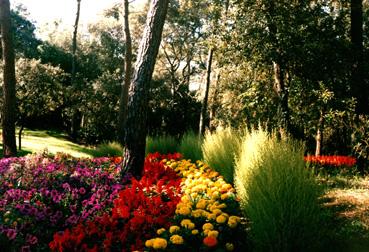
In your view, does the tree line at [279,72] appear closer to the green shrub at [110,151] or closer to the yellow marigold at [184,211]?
the green shrub at [110,151]

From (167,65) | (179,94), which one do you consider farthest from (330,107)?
(167,65)

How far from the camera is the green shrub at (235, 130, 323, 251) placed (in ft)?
11.4

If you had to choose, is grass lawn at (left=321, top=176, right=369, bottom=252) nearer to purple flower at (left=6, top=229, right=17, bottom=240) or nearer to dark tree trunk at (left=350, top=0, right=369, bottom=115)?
dark tree trunk at (left=350, top=0, right=369, bottom=115)

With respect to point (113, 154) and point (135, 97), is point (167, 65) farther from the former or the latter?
point (135, 97)

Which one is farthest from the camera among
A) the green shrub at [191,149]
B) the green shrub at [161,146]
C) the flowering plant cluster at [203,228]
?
the green shrub at [161,146]

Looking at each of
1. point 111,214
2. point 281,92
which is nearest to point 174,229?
point 111,214

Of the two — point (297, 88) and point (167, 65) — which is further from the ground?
point (167, 65)

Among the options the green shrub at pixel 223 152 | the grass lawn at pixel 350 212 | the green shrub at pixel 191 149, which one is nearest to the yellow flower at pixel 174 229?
the grass lawn at pixel 350 212

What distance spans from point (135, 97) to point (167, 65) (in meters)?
25.0

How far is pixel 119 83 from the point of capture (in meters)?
23.1

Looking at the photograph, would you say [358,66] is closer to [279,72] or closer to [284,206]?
[279,72]

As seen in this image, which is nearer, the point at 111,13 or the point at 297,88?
the point at 297,88

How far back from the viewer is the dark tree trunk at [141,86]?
6469 millimetres

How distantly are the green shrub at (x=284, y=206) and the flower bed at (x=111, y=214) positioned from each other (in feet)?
0.81
